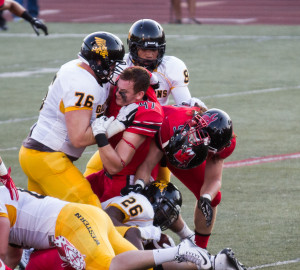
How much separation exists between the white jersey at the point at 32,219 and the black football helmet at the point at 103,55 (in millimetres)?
1149

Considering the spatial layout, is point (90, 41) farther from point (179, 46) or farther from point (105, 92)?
point (179, 46)

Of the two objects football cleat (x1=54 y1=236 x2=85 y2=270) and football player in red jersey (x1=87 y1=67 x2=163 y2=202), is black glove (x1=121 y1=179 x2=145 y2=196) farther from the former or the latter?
football cleat (x1=54 y1=236 x2=85 y2=270)

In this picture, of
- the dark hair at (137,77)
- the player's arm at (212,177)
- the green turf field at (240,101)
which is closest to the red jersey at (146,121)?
the dark hair at (137,77)

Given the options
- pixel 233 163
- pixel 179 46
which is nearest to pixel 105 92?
pixel 233 163

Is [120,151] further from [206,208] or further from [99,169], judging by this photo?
[99,169]

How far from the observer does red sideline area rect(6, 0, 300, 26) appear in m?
21.3

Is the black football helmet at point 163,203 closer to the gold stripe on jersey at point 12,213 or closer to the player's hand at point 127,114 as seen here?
the player's hand at point 127,114

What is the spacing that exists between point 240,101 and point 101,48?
5.69 m

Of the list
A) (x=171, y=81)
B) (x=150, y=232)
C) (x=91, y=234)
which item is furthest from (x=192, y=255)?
(x=171, y=81)

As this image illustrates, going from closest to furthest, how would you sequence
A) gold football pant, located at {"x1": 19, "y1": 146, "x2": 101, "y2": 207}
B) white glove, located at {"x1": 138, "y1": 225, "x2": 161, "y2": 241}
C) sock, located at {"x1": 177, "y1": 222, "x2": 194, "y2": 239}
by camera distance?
white glove, located at {"x1": 138, "y1": 225, "x2": 161, "y2": 241}
gold football pant, located at {"x1": 19, "y1": 146, "x2": 101, "y2": 207}
sock, located at {"x1": 177, "y1": 222, "x2": 194, "y2": 239}

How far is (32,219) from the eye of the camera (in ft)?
17.2

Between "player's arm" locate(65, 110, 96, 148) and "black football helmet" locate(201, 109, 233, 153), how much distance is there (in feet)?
2.81

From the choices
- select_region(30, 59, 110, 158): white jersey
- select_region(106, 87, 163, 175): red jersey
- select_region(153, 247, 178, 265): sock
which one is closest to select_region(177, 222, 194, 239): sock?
select_region(106, 87, 163, 175): red jersey

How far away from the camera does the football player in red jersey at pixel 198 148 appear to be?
19.7ft
